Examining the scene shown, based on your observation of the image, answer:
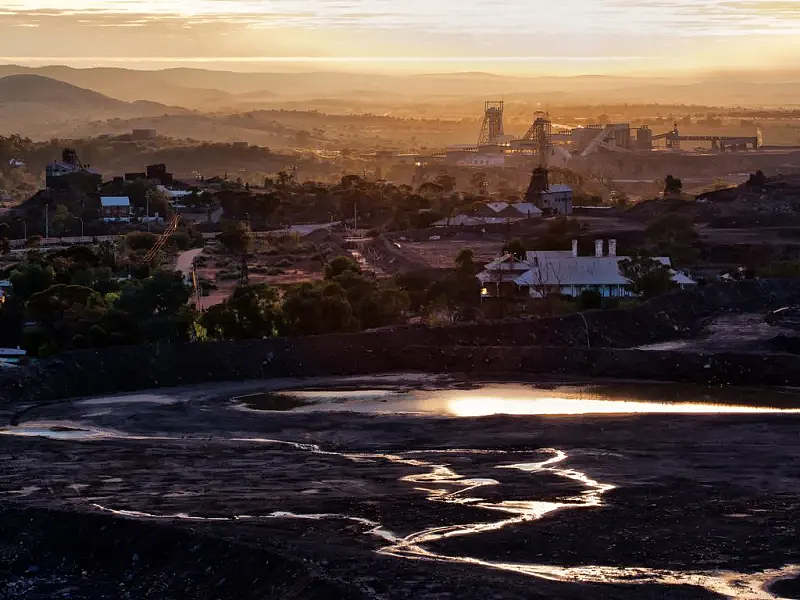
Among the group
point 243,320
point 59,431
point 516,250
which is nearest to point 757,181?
point 516,250

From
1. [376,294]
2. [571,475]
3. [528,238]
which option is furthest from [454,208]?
[571,475]

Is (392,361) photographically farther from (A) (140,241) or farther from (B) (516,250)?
(A) (140,241)

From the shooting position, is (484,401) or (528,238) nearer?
(484,401)

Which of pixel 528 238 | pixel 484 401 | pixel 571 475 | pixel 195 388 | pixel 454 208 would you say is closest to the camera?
pixel 571 475

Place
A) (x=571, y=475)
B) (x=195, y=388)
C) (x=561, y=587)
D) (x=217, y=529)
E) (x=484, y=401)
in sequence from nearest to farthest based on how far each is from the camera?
(x=561, y=587) → (x=217, y=529) → (x=571, y=475) → (x=484, y=401) → (x=195, y=388)

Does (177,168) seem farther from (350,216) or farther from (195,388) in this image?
(195,388)
